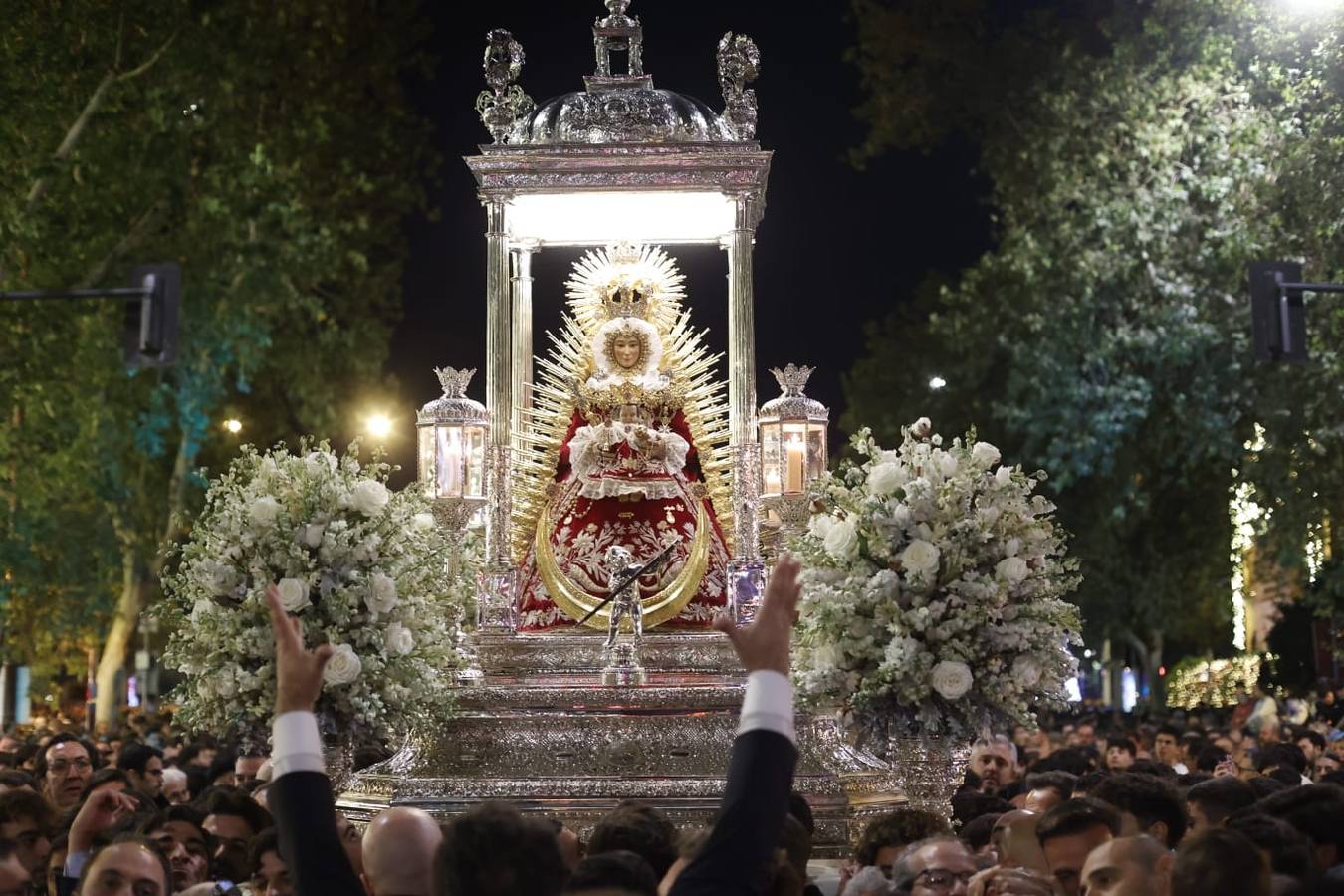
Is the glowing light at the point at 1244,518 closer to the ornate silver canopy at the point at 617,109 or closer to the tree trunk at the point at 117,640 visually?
the ornate silver canopy at the point at 617,109

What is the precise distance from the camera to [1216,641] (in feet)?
193

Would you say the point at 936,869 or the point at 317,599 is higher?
the point at 317,599

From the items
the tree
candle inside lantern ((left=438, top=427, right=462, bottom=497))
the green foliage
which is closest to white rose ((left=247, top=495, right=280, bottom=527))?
candle inside lantern ((left=438, top=427, right=462, bottom=497))

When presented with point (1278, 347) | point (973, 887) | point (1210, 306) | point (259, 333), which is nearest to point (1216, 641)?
point (1210, 306)

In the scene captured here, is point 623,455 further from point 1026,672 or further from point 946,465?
point 1026,672

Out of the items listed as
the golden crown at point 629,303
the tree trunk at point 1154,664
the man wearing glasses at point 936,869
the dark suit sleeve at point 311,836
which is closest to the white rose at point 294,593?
the golden crown at point 629,303

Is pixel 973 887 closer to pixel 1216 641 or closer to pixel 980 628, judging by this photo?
pixel 980 628

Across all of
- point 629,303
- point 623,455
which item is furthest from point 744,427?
point 629,303

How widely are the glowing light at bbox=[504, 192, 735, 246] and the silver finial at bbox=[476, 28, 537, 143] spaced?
56 cm

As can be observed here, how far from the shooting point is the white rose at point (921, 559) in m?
11.2

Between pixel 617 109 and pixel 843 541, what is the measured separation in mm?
3798

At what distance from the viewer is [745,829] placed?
435cm

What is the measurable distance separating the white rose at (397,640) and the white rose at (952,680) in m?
2.91

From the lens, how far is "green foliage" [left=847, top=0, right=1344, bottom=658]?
945 inches
